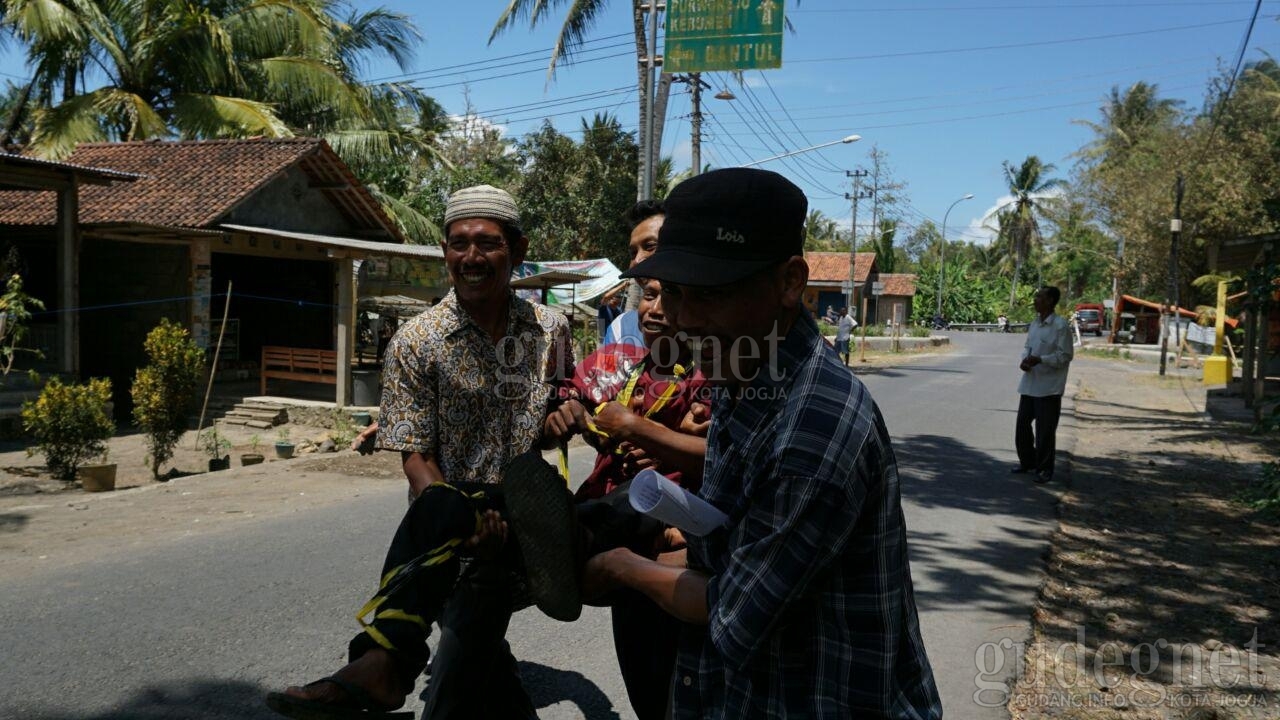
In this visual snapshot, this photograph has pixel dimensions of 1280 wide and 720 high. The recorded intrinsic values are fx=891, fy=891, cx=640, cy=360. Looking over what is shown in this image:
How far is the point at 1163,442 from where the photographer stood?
38.2 feet

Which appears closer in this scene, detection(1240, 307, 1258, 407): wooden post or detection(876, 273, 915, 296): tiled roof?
detection(1240, 307, 1258, 407): wooden post

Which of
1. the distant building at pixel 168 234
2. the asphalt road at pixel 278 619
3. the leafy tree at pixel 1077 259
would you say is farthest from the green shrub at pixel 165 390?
the leafy tree at pixel 1077 259

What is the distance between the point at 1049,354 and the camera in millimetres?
8391

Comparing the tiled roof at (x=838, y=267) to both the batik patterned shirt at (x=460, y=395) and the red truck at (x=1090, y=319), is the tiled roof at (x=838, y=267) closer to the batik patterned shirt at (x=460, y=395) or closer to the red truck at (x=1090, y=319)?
the red truck at (x=1090, y=319)

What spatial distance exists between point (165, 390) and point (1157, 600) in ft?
30.3

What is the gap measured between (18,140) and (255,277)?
1589 cm

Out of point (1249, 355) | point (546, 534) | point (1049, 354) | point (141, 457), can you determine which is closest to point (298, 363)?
point (141, 457)

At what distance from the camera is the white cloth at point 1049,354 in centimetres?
834

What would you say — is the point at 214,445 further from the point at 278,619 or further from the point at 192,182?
the point at 278,619

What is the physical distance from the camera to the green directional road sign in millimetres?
10992

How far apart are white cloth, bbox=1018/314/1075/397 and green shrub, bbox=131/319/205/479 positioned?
8.65 meters

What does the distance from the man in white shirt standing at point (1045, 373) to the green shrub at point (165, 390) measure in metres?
8.64

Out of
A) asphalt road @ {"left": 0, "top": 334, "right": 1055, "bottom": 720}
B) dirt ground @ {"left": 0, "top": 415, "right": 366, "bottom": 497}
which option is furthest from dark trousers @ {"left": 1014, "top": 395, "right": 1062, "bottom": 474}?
dirt ground @ {"left": 0, "top": 415, "right": 366, "bottom": 497}

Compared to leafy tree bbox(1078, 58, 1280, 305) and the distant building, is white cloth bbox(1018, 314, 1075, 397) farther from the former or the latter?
leafy tree bbox(1078, 58, 1280, 305)
